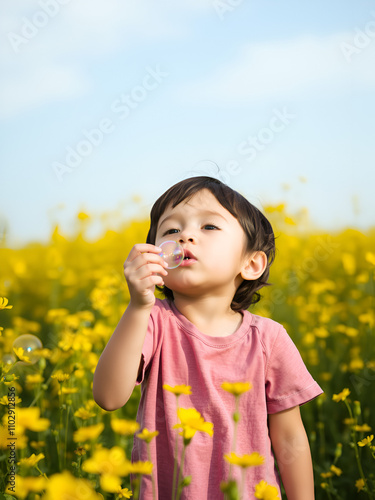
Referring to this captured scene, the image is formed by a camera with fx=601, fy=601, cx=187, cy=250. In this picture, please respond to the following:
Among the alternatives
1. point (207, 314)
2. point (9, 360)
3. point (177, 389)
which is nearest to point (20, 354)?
point (9, 360)

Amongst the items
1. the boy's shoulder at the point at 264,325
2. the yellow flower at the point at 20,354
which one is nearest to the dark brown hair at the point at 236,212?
the boy's shoulder at the point at 264,325

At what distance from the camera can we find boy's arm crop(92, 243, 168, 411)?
4.25ft

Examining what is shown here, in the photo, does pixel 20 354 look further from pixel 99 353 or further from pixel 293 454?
pixel 99 353

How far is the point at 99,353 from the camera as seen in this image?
2.68 m

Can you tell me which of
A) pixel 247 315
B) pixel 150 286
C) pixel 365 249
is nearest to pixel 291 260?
pixel 365 249

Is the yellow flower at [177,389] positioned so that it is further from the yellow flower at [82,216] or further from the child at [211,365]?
the yellow flower at [82,216]

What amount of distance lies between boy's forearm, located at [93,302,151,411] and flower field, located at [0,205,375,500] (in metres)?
0.08

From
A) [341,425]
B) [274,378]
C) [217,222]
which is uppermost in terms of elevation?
[217,222]

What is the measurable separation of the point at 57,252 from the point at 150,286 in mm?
2925

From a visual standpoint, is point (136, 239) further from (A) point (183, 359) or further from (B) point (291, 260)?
(A) point (183, 359)

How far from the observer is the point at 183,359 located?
155cm

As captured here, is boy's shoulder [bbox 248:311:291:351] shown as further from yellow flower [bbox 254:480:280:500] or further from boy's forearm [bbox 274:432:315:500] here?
yellow flower [bbox 254:480:280:500]

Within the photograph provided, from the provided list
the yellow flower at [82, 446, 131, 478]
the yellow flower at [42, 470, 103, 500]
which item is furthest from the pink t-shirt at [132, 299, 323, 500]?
the yellow flower at [42, 470, 103, 500]

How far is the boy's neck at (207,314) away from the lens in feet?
5.28
